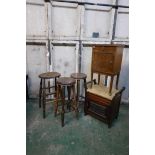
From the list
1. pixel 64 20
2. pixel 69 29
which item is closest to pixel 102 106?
pixel 69 29

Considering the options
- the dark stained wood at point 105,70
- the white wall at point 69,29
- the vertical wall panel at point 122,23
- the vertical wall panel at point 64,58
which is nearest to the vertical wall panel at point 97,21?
the white wall at point 69,29

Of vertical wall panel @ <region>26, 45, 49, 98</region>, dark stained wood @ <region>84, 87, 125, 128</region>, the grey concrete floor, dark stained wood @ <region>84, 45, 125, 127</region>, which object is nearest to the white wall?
vertical wall panel @ <region>26, 45, 49, 98</region>

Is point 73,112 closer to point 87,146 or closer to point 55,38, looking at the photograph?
point 87,146

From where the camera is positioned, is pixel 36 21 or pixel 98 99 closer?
pixel 98 99

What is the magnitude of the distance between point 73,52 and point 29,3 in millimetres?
1148

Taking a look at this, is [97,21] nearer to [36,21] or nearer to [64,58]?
[64,58]

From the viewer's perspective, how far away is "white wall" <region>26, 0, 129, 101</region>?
262 centimetres

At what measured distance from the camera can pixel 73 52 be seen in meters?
2.88

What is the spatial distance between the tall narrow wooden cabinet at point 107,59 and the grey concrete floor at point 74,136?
671mm

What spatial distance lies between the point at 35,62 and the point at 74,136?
1603mm

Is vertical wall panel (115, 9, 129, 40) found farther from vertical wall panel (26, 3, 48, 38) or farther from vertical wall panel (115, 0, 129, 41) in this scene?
vertical wall panel (26, 3, 48, 38)

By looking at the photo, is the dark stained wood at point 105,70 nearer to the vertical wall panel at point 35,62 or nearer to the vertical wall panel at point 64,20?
the vertical wall panel at point 64,20

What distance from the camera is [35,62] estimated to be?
9.48ft
